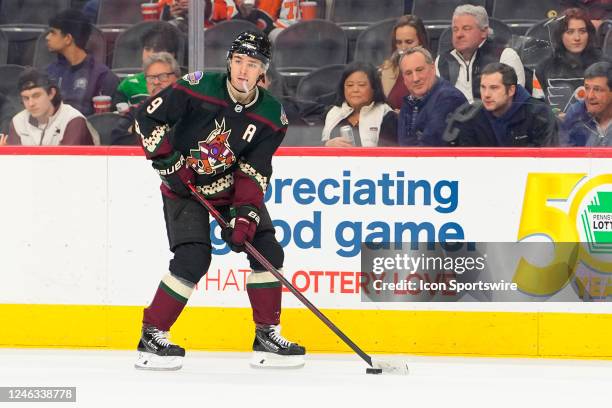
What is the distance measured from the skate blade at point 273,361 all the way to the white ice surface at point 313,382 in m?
0.04

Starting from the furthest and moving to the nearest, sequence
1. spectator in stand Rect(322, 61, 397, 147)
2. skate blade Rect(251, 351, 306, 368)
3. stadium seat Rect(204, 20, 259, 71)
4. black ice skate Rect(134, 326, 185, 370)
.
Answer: stadium seat Rect(204, 20, 259, 71)
spectator in stand Rect(322, 61, 397, 147)
skate blade Rect(251, 351, 306, 368)
black ice skate Rect(134, 326, 185, 370)

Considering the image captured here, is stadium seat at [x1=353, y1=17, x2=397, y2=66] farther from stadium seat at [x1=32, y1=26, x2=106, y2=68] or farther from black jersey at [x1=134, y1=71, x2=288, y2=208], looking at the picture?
stadium seat at [x1=32, y1=26, x2=106, y2=68]

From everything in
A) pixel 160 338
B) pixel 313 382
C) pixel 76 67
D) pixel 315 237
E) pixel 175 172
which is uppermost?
pixel 76 67

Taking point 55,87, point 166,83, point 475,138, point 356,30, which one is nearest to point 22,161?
point 55,87

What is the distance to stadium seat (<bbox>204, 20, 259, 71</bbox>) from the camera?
4.73 m

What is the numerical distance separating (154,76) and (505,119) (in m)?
1.40

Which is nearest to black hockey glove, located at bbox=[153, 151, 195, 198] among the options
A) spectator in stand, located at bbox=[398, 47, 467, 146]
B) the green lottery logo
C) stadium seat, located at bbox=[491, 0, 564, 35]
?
spectator in stand, located at bbox=[398, 47, 467, 146]

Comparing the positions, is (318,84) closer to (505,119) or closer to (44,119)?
(505,119)

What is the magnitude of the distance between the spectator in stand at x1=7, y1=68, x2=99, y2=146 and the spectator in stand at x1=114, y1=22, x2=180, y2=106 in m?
0.19

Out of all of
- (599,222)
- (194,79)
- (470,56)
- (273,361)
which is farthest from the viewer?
(470,56)

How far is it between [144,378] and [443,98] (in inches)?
63.3

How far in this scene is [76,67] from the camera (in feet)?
15.8

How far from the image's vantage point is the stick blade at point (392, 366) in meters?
Answer: 4.11

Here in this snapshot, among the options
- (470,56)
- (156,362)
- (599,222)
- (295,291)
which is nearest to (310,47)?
(470,56)
